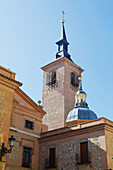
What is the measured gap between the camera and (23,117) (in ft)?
78.9

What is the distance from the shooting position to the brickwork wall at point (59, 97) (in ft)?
114

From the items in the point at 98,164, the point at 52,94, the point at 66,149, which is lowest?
the point at 98,164

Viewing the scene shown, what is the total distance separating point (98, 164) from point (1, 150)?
354 inches

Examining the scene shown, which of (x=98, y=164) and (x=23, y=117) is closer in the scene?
(x=98, y=164)

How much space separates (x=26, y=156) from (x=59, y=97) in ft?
47.7

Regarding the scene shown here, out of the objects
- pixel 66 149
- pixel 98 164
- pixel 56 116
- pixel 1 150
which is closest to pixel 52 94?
pixel 56 116

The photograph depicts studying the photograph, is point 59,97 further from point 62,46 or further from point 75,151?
point 75,151

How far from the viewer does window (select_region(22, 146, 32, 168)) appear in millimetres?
22498

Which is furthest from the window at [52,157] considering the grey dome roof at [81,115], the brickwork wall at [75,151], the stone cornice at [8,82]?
the stone cornice at [8,82]

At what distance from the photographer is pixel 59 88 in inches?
1455

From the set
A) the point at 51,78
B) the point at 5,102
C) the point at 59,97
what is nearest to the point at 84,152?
the point at 5,102

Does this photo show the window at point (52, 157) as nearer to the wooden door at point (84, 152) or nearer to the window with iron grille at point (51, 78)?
the wooden door at point (84, 152)

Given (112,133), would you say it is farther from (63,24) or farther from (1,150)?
(63,24)

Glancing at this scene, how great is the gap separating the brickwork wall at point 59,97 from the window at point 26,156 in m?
10.6
